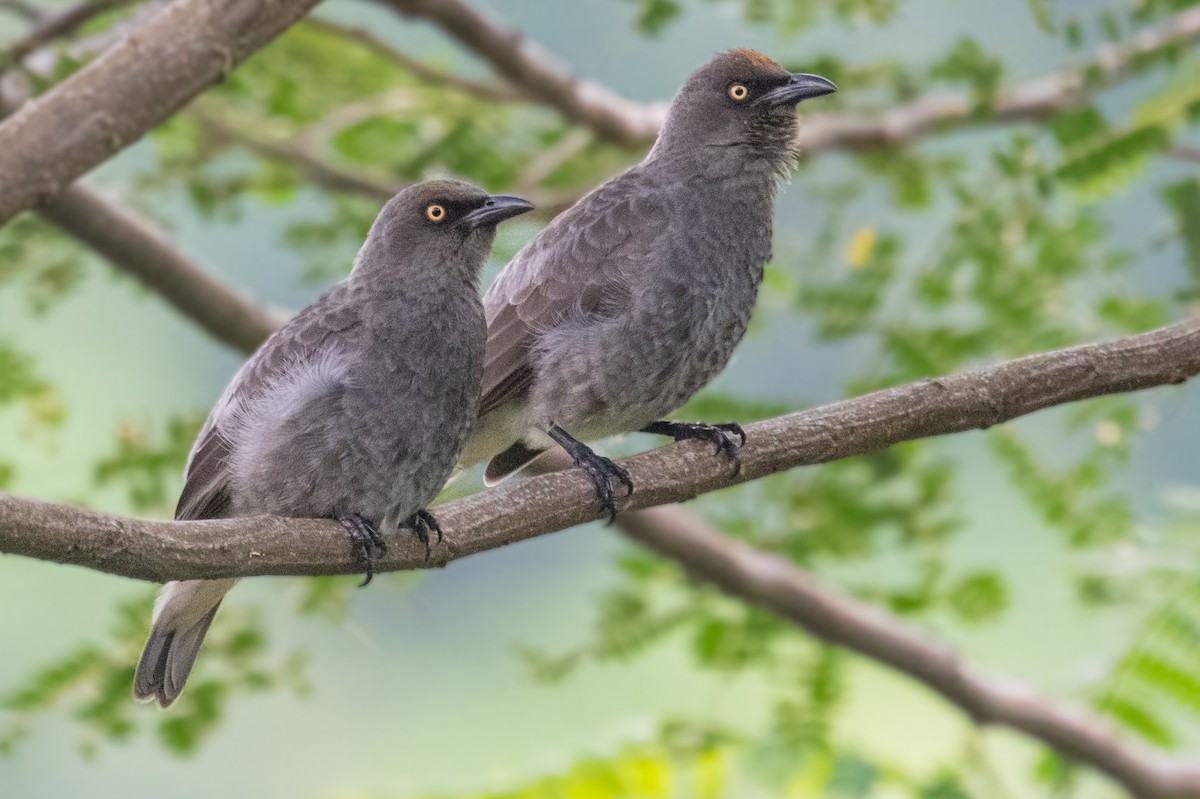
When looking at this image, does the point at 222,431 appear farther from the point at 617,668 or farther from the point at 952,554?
the point at 952,554

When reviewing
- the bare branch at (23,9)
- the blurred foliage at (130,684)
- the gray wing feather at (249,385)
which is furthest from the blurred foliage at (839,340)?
the gray wing feather at (249,385)

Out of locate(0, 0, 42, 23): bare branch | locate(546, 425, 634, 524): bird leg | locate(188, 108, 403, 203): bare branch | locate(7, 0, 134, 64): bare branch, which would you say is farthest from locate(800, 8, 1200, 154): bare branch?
locate(0, 0, 42, 23): bare branch

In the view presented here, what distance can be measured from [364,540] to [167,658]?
0.74m

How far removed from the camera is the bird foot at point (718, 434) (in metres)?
3.38

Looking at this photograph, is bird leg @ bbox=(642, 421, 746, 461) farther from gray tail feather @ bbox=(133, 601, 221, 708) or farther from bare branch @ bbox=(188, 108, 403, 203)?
bare branch @ bbox=(188, 108, 403, 203)

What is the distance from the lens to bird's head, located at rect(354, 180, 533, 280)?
358cm

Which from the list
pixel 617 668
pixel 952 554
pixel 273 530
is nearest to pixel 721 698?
Result: pixel 617 668

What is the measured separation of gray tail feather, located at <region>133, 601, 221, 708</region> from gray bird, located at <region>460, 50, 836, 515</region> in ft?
3.04

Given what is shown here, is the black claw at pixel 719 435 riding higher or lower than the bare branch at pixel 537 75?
lower

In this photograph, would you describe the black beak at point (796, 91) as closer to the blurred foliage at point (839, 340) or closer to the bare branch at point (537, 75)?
the blurred foliage at point (839, 340)

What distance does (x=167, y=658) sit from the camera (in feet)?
11.7

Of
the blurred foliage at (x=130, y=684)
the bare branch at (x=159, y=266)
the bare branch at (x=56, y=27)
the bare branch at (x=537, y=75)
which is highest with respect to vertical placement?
the bare branch at (x=537, y=75)

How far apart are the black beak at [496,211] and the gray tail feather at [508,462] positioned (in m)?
0.80

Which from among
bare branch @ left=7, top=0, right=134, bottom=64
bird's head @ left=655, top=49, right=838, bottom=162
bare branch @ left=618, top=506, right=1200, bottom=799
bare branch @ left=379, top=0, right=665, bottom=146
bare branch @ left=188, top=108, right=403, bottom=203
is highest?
bird's head @ left=655, top=49, right=838, bottom=162
